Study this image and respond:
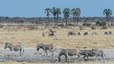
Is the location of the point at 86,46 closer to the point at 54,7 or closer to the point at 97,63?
the point at 97,63

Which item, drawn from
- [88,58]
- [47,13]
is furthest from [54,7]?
[88,58]

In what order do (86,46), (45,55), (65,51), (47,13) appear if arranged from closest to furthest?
(65,51), (45,55), (86,46), (47,13)

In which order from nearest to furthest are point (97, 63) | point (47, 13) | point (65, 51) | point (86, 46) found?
1. point (97, 63)
2. point (65, 51)
3. point (86, 46)
4. point (47, 13)

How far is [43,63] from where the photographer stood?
2316 cm

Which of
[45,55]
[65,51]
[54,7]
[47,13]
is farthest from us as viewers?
[47,13]

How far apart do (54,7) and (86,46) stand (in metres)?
93.9

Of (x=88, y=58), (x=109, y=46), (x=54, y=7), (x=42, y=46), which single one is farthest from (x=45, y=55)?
(x=54, y=7)

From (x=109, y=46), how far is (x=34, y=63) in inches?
630

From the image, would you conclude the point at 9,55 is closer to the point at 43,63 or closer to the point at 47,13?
the point at 43,63

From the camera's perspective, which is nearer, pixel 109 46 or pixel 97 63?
pixel 97 63

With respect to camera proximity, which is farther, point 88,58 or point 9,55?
point 9,55

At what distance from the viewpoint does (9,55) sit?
2953cm

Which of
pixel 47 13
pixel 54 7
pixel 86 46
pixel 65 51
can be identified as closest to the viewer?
pixel 65 51

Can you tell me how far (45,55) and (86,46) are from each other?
879cm
